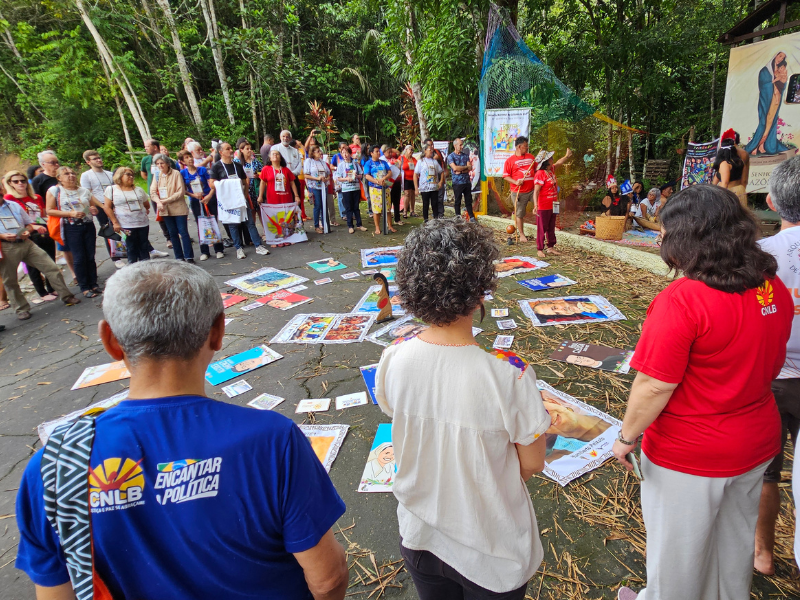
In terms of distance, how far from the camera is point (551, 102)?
7758mm

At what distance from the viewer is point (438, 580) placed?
130 cm

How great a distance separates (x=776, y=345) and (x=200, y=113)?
59.8ft

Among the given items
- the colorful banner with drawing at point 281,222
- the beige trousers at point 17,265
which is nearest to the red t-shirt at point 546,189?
the colorful banner with drawing at point 281,222

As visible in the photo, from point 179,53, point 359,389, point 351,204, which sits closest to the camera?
point 359,389

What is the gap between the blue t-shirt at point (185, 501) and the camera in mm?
805

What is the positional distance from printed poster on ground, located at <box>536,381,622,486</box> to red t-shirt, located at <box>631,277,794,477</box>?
93cm

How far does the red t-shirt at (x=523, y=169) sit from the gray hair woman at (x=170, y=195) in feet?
16.3

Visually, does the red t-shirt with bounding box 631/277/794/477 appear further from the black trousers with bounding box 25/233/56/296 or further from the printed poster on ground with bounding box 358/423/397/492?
the black trousers with bounding box 25/233/56/296

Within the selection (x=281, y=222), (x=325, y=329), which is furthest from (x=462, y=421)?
(x=281, y=222)

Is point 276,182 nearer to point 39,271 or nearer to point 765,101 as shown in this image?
point 39,271

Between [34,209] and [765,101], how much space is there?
11370mm

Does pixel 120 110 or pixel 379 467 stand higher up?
pixel 120 110

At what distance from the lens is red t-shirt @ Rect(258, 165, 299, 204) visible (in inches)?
284

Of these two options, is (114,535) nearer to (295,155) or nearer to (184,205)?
(184,205)
